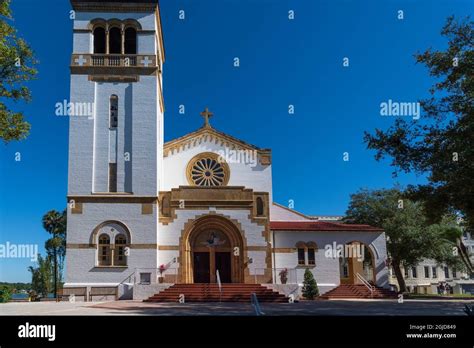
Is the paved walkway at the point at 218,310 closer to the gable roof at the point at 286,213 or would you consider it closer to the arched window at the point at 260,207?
the arched window at the point at 260,207

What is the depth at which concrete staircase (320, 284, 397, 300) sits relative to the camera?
2808cm

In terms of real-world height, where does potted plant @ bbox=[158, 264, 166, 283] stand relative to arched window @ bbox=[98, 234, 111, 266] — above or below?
below

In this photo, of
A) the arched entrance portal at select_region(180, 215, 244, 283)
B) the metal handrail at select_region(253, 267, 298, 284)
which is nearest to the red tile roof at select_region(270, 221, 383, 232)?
the metal handrail at select_region(253, 267, 298, 284)

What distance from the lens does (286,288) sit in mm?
25828

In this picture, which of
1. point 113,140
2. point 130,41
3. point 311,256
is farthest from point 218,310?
point 130,41

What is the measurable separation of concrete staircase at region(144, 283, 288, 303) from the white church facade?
1182 millimetres

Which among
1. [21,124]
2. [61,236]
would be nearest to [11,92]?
[21,124]

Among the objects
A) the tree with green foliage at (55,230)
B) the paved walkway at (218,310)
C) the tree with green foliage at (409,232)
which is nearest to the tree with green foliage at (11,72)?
the paved walkway at (218,310)

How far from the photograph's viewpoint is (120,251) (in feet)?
87.6

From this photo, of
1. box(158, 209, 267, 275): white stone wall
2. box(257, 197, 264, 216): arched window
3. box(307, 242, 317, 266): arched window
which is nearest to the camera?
box(158, 209, 267, 275): white stone wall

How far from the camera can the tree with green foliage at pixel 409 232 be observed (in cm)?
3650

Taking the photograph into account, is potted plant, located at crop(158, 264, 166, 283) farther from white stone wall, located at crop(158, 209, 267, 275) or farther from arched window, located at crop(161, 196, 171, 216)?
arched window, located at crop(161, 196, 171, 216)
